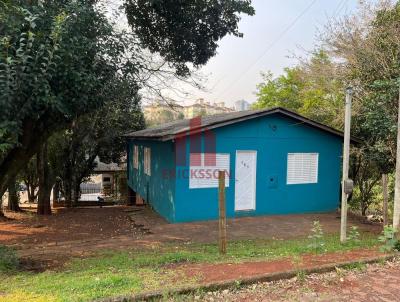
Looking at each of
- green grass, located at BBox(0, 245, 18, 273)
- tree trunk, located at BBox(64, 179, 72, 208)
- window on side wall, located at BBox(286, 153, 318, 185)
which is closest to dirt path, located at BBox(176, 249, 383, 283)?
green grass, located at BBox(0, 245, 18, 273)

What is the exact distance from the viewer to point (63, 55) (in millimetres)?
6895

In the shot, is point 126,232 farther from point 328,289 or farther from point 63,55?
point 328,289

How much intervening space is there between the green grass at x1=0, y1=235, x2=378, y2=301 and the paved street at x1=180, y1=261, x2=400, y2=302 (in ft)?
2.26

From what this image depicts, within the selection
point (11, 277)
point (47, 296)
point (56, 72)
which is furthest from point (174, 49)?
point (47, 296)

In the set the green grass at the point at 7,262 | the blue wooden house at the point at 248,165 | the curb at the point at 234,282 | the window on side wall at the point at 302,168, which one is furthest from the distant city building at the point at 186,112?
the curb at the point at 234,282

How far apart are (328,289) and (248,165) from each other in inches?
308

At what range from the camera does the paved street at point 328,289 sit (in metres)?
4.00

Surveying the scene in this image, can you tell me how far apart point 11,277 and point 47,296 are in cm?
187

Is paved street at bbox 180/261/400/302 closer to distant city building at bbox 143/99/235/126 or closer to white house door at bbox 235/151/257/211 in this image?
white house door at bbox 235/151/257/211

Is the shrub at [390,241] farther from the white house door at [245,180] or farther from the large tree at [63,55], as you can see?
the large tree at [63,55]

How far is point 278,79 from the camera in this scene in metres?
28.5

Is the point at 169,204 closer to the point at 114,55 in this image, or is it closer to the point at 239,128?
the point at 239,128

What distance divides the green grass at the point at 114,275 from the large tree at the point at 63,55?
2.44 m

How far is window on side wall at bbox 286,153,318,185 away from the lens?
1259 cm
